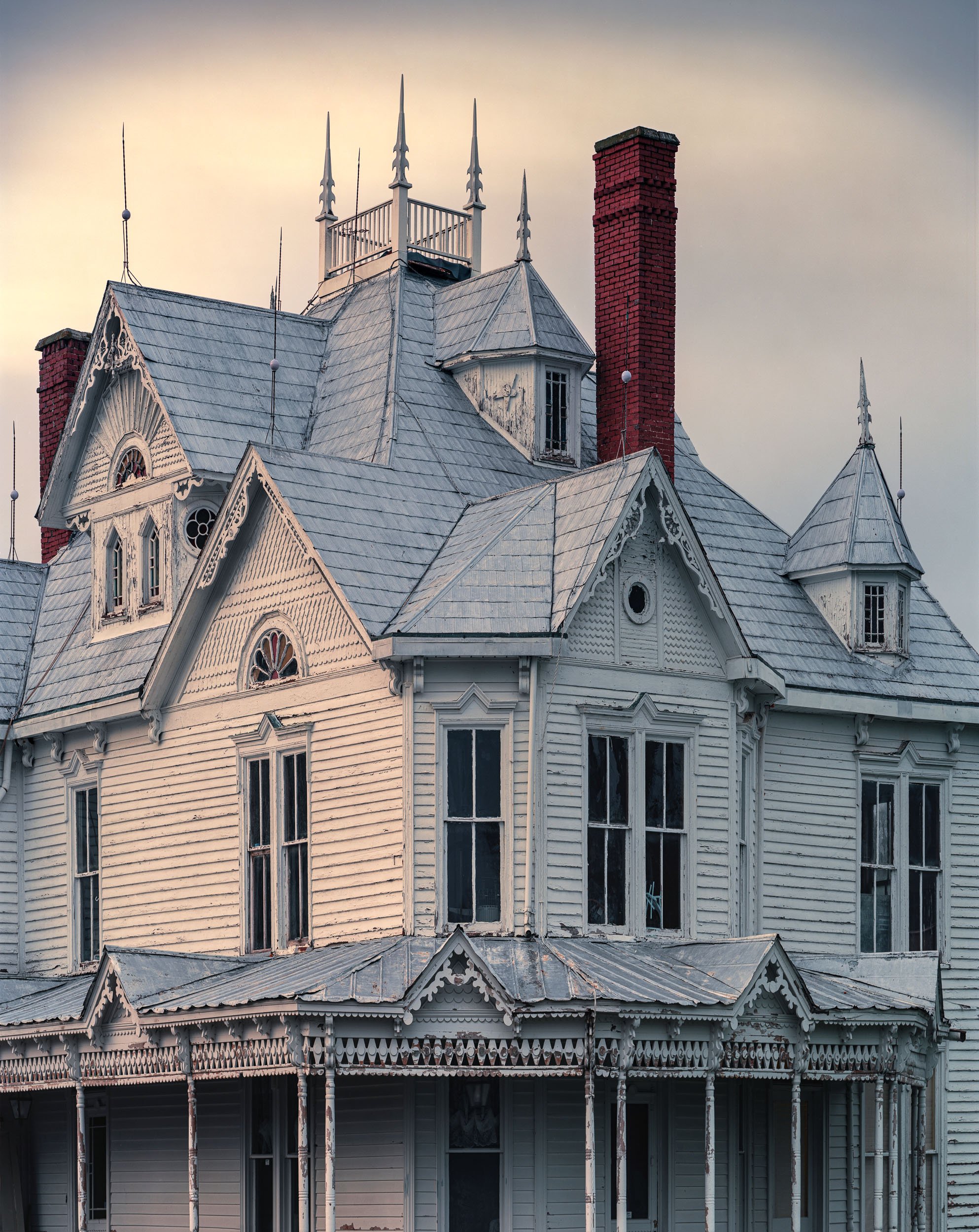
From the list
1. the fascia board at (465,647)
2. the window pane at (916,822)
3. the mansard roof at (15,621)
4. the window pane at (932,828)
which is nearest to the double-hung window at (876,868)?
the window pane at (916,822)

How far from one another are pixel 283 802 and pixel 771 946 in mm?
6461

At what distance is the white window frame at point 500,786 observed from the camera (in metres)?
25.3

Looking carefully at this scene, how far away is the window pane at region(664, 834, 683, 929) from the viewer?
26688mm

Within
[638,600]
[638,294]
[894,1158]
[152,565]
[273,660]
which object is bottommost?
[894,1158]

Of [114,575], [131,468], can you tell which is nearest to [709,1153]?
[114,575]

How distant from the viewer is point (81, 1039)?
26.5 meters

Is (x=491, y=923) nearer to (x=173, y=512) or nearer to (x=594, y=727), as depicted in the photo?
(x=594, y=727)

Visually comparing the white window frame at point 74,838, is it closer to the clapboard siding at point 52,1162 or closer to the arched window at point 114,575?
the clapboard siding at point 52,1162

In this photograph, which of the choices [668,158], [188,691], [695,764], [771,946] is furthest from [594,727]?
[668,158]

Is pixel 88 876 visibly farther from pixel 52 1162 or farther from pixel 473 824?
pixel 473 824

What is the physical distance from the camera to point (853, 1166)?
92.6 ft

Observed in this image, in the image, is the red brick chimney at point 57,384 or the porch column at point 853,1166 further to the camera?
the red brick chimney at point 57,384

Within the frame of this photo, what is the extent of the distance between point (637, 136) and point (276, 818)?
10092 mm

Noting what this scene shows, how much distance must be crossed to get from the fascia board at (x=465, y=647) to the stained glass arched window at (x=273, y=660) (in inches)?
95.7
